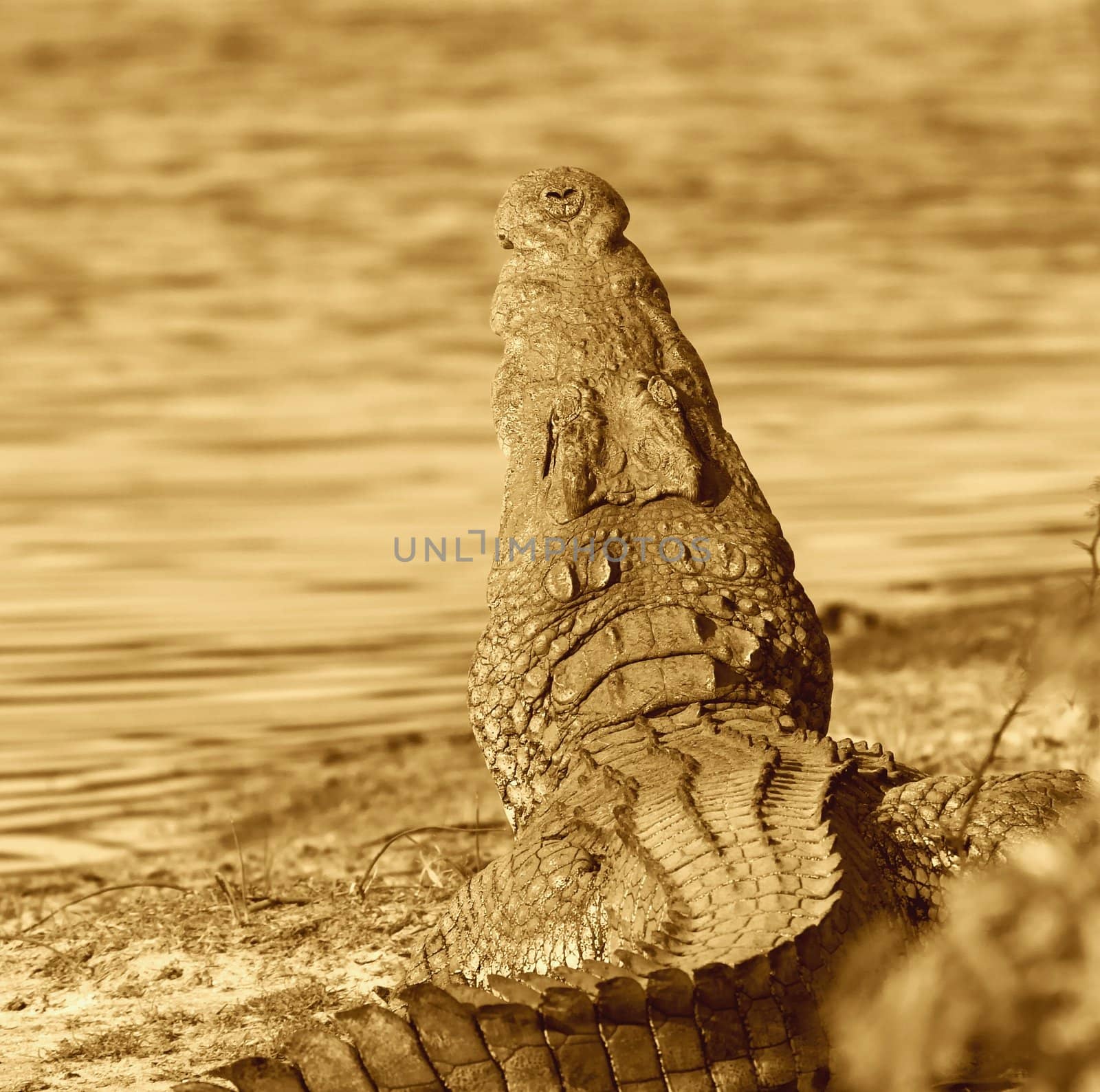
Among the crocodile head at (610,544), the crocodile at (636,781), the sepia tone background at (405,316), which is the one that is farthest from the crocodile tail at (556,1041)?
the sepia tone background at (405,316)

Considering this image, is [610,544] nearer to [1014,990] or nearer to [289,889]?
[289,889]

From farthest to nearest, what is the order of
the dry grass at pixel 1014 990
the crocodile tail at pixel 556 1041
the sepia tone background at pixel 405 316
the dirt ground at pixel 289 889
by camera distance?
the sepia tone background at pixel 405 316, the dirt ground at pixel 289 889, the crocodile tail at pixel 556 1041, the dry grass at pixel 1014 990

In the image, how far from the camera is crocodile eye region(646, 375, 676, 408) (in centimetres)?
383

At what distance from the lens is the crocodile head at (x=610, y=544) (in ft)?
11.6

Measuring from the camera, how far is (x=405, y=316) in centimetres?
1297

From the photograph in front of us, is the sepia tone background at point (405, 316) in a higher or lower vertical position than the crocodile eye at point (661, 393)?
higher

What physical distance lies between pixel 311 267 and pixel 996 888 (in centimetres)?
1334

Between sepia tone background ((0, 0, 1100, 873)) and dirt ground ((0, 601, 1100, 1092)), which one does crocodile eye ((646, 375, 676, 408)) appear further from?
sepia tone background ((0, 0, 1100, 873))

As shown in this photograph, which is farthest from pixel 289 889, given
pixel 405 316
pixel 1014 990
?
pixel 405 316

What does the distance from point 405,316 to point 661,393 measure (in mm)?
9333

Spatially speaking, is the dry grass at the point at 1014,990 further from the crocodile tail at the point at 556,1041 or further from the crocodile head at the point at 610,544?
the crocodile head at the point at 610,544

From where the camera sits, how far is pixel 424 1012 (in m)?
2.47

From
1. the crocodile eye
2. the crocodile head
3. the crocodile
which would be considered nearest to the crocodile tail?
the crocodile

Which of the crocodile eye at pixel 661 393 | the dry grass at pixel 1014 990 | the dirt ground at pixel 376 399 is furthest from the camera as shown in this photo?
the dirt ground at pixel 376 399
